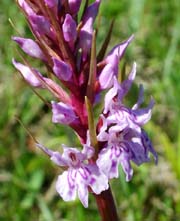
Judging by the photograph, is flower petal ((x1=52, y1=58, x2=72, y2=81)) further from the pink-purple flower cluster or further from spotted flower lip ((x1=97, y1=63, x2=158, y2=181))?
spotted flower lip ((x1=97, y1=63, x2=158, y2=181))

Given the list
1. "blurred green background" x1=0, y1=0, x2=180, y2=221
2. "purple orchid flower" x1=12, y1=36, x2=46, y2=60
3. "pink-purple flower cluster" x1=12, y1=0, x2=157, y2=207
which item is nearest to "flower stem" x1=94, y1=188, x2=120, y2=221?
"pink-purple flower cluster" x1=12, y1=0, x2=157, y2=207

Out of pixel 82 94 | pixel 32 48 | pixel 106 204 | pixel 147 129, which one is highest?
pixel 32 48

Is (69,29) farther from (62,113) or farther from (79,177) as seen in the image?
(79,177)

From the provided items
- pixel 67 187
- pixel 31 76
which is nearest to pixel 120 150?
pixel 67 187

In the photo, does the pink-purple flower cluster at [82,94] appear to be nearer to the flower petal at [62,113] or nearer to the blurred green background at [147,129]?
the flower petal at [62,113]

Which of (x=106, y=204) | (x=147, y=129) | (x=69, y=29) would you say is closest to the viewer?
(x=69, y=29)

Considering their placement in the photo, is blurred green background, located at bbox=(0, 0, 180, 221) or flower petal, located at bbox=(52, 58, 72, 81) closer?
flower petal, located at bbox=(52, 58, 72, 81)

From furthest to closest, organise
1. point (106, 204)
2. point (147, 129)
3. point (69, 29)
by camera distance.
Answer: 1. point (147, 129)
2. point (106, 204)
3. point (69, 29)

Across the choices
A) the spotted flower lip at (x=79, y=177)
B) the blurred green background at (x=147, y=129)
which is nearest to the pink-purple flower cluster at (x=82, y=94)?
the spotted flower lip at (x=79, y=177)

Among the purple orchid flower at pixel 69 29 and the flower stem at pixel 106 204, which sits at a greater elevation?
the purple orchid flower at pixel 69 29
